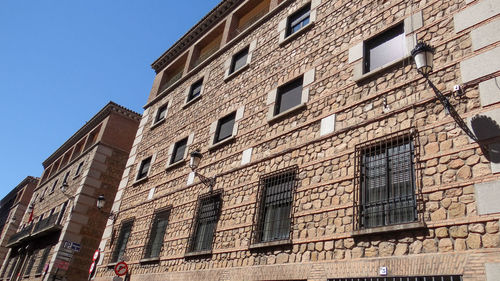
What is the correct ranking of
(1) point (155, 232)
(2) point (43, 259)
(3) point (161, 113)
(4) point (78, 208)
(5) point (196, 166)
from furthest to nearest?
1. (2) point (43, 259)
2. (4) point (78, 208)
3. (3) point (161, 113)
4. (1) point (155, 232)
5. (5) point (196, 166)

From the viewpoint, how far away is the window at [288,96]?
9.47 metres

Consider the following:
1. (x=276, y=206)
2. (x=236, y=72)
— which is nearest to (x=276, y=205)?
(x=276, y=206)

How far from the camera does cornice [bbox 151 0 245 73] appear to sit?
15320 mm

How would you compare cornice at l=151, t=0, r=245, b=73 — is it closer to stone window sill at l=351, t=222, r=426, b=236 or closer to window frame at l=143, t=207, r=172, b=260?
window frame at l=143, t=207, r=172, b=260

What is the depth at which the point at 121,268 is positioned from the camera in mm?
11938

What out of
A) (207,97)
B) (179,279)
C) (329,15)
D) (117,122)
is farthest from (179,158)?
(117,122)

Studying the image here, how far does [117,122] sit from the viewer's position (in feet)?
74.1

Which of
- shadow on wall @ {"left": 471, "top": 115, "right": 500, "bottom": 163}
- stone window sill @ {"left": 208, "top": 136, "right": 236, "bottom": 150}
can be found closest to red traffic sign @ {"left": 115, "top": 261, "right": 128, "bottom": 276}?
stone window sill @ {"left": 208, "top": 136, "right": 236, "bottom": 150}

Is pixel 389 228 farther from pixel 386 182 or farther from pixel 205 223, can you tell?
pixel 205 223

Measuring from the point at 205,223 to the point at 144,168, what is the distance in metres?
6.05

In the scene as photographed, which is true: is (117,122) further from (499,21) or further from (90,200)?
(499,21)

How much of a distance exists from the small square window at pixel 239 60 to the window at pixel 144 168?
16.8ft

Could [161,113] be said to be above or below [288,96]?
above

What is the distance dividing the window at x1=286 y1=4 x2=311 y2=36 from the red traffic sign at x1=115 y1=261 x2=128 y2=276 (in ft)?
28.4
